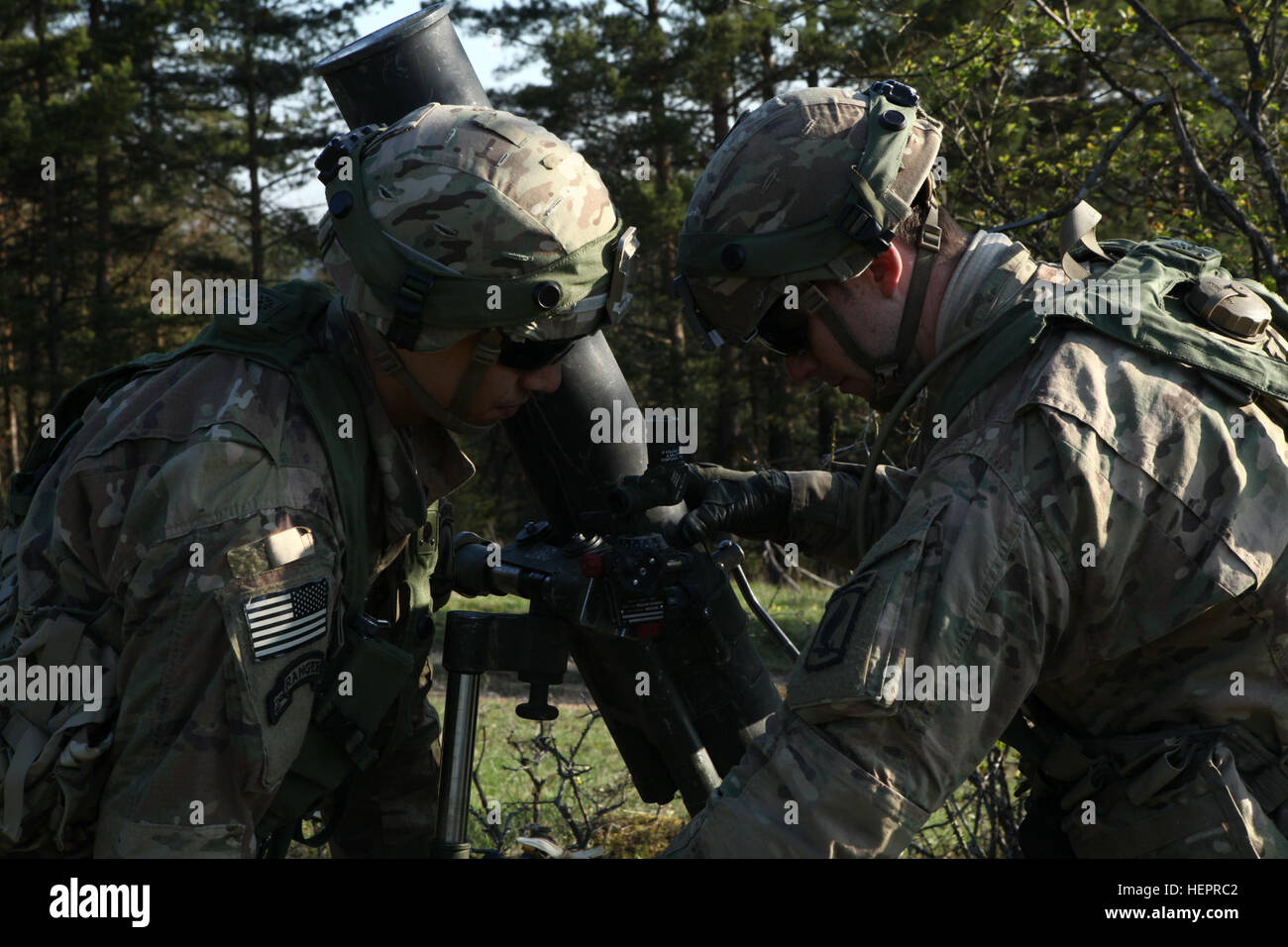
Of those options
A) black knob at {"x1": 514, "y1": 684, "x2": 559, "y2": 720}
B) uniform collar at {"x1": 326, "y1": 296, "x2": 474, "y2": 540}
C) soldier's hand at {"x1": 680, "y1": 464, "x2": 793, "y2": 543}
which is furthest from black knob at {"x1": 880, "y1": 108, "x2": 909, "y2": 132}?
black knob at {"x1": 514, "y1": 684, "x2": 559, "y2": 720}

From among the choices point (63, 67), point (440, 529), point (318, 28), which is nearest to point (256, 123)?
point (318, 28)

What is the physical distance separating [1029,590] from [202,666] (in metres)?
1.63

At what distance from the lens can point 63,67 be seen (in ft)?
61.4

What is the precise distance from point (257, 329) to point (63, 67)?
18.6 metres

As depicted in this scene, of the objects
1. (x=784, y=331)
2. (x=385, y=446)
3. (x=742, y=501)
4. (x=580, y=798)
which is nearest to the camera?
(x=784, y=331)

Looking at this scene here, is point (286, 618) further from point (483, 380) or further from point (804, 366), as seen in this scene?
point (804, 366)

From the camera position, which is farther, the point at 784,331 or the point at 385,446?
the point at 385,446

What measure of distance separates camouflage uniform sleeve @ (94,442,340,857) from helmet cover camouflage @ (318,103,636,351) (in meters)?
0.57

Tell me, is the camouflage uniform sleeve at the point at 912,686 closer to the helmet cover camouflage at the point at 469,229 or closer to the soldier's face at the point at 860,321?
the soldier's face at the point at 860,321

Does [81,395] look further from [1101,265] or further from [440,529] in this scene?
[1101,265]

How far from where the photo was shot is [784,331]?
2779 mm

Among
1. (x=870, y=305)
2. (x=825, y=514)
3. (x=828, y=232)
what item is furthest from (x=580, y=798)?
(x=828, y=232)

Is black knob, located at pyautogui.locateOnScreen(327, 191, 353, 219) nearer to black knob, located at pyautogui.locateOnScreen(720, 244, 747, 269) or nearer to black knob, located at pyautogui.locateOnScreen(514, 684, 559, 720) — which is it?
black knob, located at pyautogui.locateOnScreen(720, 244, 747, 269)

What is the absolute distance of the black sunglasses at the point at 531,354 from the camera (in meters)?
2.97
